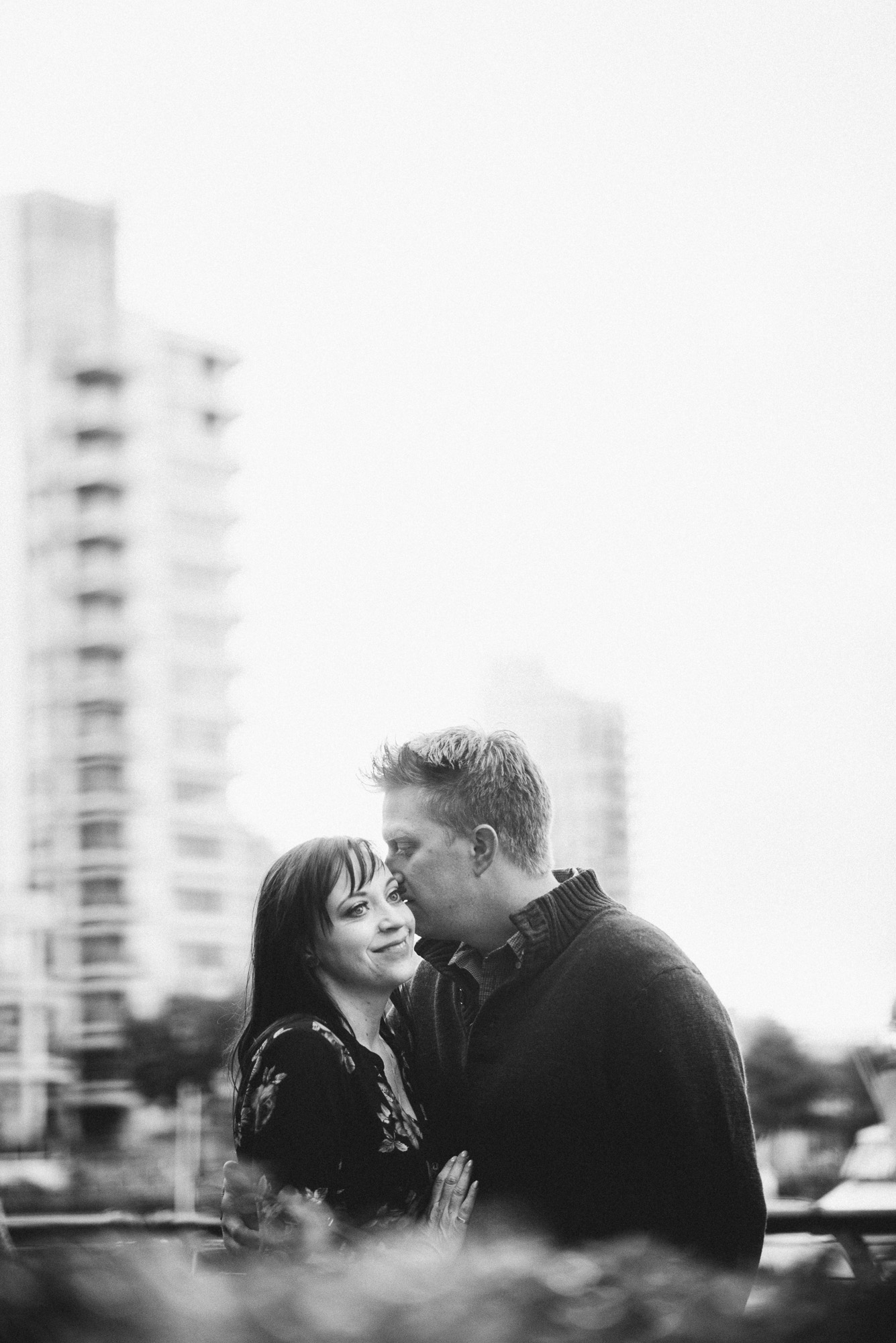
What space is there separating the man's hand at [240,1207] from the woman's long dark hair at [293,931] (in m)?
0.32

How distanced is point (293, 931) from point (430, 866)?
35 cm

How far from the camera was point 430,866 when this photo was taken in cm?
391

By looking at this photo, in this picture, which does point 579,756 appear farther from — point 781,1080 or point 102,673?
point 781,1080

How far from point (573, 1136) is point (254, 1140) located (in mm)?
638

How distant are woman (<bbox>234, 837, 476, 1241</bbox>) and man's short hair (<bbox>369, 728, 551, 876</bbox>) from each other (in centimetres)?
20

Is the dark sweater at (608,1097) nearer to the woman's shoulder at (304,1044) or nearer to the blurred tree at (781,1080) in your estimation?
the woman's shoulder at (304,1044)

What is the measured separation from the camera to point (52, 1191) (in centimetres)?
6216

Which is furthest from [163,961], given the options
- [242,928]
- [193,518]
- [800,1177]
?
[800,1177]

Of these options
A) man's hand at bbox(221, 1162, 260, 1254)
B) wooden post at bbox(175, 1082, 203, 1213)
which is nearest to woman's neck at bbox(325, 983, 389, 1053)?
man's hand at bbox(221, 1162, 260, 1254)

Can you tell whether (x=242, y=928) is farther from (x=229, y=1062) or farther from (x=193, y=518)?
(x=229, y=1062)

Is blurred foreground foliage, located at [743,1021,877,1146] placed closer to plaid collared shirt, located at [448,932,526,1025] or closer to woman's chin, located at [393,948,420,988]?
plaid collared shirt, located at [448,932,526,1025]

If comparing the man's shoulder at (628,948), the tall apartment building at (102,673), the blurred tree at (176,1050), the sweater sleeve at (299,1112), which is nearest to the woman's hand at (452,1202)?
the sweater sleeve at (299,1112)

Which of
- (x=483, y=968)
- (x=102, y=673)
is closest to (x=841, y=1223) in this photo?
(x=483, y=968)

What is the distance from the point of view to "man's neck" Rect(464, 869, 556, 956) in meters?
3.91
